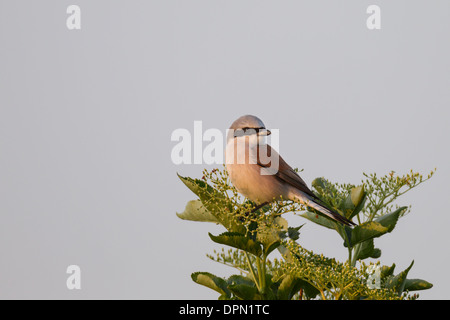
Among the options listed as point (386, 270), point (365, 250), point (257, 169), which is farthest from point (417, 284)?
point (257, 169)

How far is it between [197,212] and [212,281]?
0.53 metres

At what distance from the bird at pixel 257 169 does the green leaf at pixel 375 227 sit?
0.49 meters

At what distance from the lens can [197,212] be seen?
3.89 metres

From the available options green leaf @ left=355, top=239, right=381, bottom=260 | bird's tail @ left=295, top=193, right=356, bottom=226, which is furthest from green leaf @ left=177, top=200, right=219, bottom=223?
green leaf @ left=355, top=239, right=381, bottom=260

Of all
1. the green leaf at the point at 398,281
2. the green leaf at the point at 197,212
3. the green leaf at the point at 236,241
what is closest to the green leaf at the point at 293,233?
the green leaf at the point at 236,241

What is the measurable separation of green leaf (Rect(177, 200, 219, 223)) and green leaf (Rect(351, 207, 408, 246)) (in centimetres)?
100

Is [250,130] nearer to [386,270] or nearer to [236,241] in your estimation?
[236,241]

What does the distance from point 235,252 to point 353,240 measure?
0.86 m

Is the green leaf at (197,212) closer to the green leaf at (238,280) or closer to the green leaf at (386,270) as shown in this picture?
the green leaf at (238,280)

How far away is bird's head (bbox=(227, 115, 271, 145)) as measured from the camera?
4492 mm
